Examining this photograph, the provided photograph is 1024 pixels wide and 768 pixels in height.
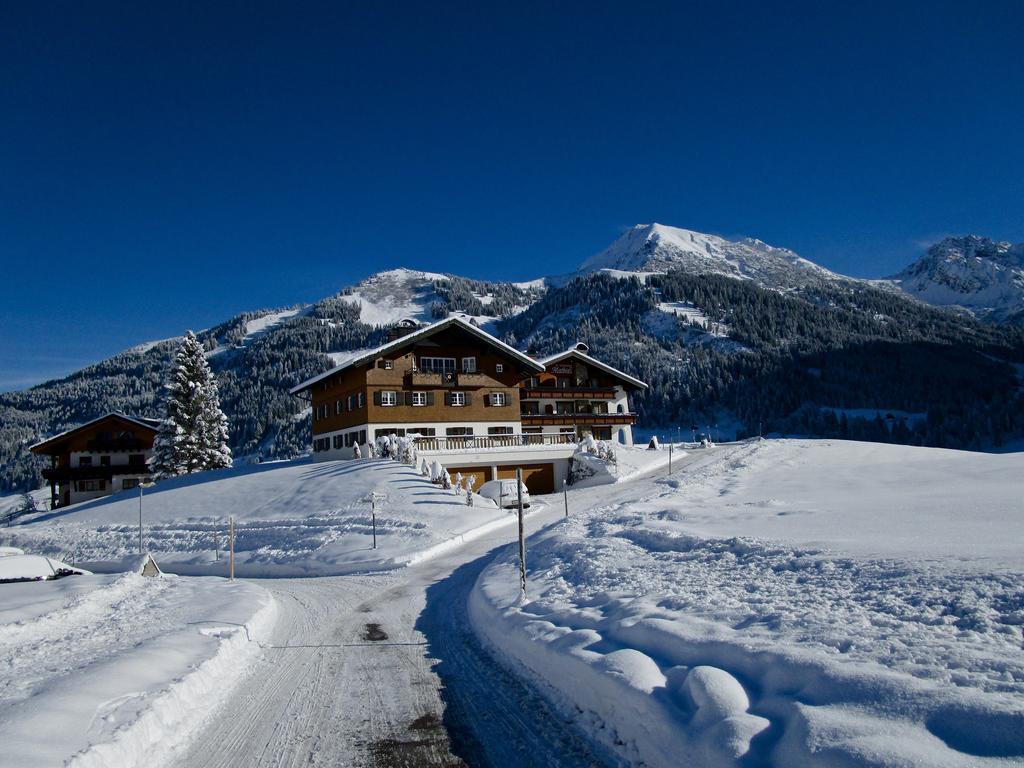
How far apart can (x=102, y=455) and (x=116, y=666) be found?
213ft

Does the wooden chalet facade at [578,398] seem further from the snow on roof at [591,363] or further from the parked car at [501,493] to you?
the parked car at [501,493]

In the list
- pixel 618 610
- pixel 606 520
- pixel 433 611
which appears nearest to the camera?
pixel 618 610

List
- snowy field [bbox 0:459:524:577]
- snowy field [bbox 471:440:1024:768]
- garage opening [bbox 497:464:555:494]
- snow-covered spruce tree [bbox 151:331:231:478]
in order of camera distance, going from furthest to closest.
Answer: snow-covered spruce tree [bbox 151:331:231:478]
garage opening [bbox 497:464:555:494]
snowy field [bbox 0:459:524:577]
snowy field [bbox 471:440:1024:768]

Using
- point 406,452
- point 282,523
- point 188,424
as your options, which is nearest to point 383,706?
point 282,523

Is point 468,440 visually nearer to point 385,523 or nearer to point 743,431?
point 385,523

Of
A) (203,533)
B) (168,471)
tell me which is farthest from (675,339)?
(203,533)

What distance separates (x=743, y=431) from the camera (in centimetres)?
13825

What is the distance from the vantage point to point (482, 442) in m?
41.5

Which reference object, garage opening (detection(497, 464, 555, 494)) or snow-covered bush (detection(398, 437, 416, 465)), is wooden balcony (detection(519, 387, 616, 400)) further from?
snow-covered bush (detection(398, 437, 416, 465))

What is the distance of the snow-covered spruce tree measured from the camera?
5281 cm

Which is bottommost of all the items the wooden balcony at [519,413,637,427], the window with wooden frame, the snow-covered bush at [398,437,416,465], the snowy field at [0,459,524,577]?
the snowy field at [0,459,524,577]

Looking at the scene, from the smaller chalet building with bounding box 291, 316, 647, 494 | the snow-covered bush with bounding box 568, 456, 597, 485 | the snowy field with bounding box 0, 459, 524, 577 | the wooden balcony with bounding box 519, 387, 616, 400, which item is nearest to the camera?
the snowy field with bounding box 0, 459, 524, 577

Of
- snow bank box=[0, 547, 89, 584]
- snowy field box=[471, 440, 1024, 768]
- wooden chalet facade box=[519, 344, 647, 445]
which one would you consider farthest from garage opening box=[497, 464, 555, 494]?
snow bank box=[0, 547, 89, 584]

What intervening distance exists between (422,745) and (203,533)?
26794mm
